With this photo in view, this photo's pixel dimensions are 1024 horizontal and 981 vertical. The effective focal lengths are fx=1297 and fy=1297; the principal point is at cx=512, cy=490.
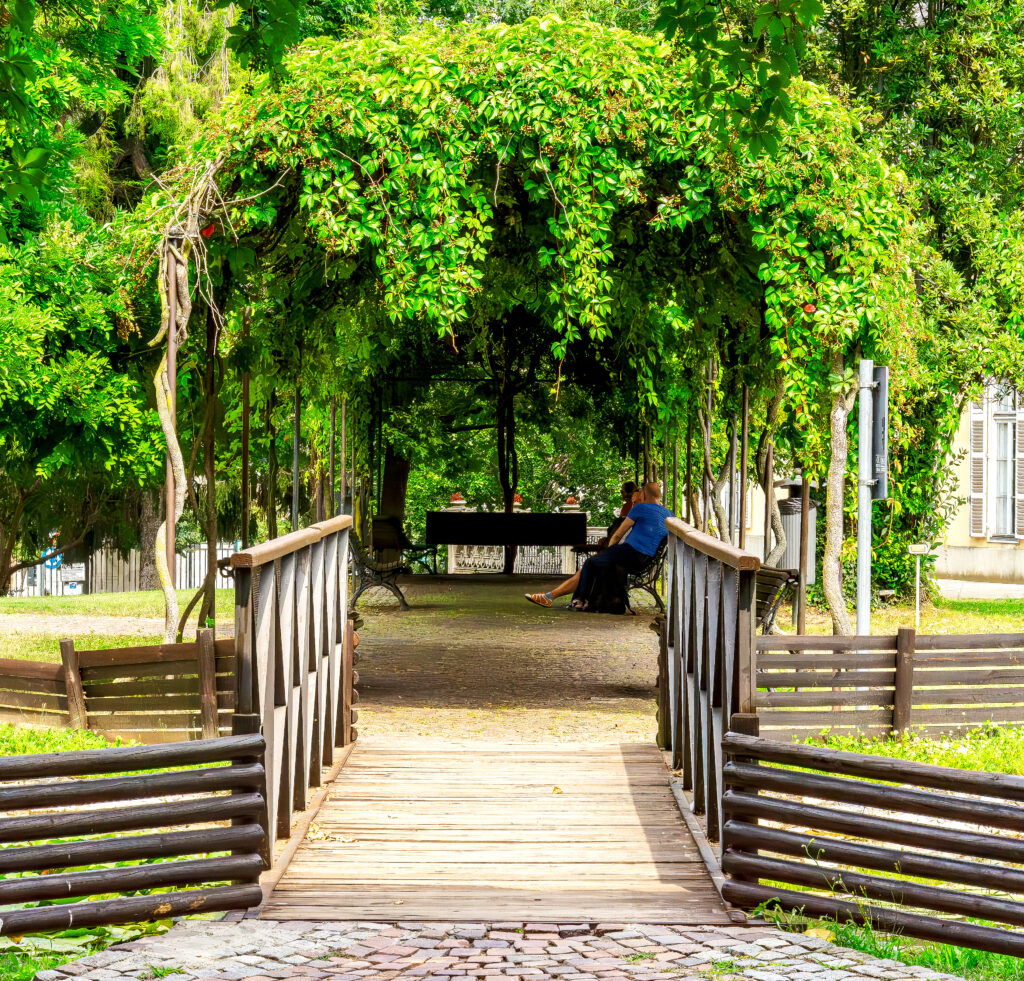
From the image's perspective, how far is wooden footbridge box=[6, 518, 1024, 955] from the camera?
13.1ft

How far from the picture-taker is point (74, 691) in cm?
709

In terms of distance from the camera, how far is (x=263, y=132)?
731cm

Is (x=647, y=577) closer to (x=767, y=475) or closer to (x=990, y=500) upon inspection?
(x=767, y=475)

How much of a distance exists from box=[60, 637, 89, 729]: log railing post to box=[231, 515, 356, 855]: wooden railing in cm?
149

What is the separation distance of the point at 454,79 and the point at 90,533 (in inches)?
833

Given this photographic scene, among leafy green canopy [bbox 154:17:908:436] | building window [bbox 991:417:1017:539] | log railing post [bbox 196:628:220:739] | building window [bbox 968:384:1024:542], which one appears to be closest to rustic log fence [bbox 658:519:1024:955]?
leafy green canopy [bbox 154:17:908:436]

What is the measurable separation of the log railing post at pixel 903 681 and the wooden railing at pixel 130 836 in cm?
398

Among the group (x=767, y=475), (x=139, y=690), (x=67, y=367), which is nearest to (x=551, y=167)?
(x=767, y=475)

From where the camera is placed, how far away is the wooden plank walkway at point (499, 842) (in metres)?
4.29

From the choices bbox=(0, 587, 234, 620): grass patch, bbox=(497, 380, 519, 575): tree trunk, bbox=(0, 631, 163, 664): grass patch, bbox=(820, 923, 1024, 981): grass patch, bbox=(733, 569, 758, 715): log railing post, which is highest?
bbox=(497, 380, 519, 575): tree trunk

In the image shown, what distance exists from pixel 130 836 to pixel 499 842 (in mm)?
1529

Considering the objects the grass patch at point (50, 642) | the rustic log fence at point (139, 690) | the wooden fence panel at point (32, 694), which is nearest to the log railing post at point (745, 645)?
the rustic log fence at point (139, 690)

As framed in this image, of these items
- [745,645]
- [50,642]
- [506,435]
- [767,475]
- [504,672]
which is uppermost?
[506,435]

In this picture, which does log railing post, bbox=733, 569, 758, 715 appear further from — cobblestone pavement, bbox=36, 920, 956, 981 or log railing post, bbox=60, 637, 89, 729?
log railing post, bbox=60, 637, 89, 729
